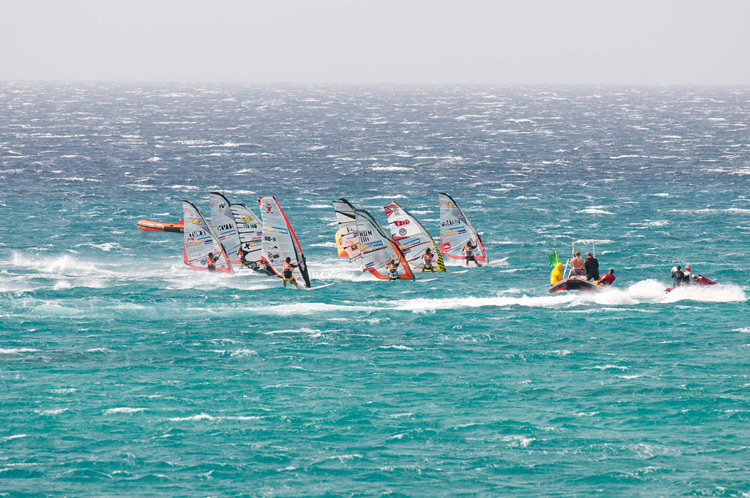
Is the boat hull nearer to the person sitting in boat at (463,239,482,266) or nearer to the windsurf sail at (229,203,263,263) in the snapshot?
the person sitting in boat at (463,239,482,266)

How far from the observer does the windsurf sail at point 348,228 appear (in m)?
74.9

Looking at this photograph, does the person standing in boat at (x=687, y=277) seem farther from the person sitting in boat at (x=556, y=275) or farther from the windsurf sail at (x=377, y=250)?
the windsurf sail at (x=377, y=250)

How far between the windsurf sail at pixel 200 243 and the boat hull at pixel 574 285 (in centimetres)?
2762

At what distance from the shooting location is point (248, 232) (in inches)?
3169

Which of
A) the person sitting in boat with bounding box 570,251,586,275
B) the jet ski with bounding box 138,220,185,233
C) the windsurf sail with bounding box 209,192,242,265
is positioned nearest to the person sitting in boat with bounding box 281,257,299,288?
the windsurf sail with bounding box 209,192,242,265

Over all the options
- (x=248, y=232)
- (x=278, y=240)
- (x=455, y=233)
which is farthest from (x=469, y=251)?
(x=248, y=232)

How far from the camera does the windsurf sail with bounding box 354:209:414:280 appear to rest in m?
75.3

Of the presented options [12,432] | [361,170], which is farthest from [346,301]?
[361,170]

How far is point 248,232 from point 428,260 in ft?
50.3

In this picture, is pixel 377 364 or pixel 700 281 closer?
pixel 377 364

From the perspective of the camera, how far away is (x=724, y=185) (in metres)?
127

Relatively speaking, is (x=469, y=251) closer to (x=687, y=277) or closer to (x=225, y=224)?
(x=687, y=277)

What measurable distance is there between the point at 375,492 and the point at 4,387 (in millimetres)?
24399

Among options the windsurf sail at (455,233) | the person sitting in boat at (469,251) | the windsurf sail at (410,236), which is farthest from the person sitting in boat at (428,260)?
the person sitting in boat at (469,251)
